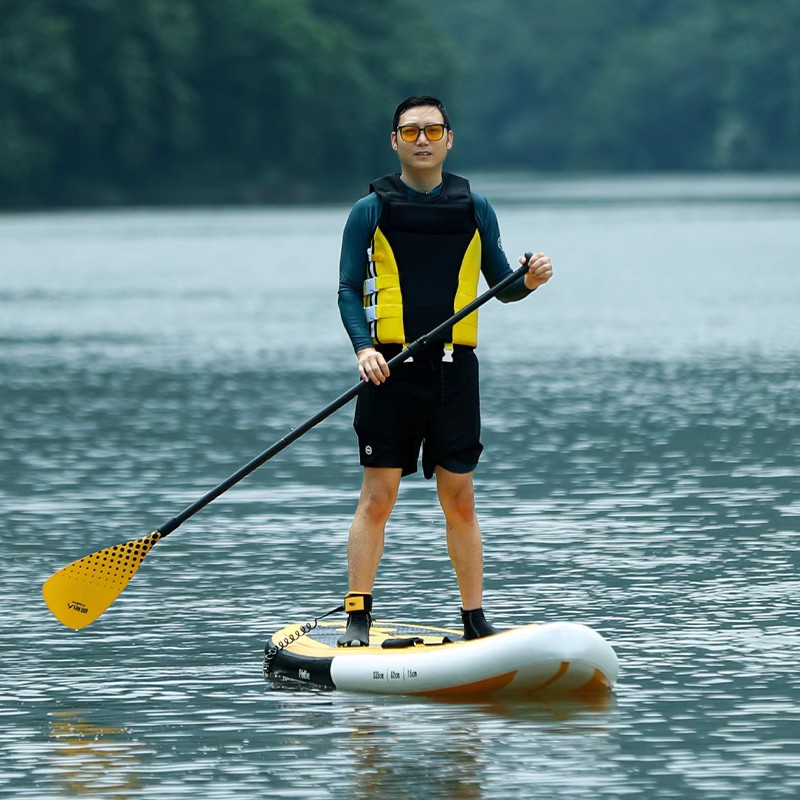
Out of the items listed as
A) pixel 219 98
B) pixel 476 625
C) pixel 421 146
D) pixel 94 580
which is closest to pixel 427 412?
pixel 476 625

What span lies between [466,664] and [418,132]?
1.62 meters

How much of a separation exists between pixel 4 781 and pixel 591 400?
1086 centimetres

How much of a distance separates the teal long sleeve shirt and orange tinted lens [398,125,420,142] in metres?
0.15

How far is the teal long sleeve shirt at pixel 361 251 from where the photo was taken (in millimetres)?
7559

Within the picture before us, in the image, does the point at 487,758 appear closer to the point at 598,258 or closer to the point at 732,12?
the point at 598,258

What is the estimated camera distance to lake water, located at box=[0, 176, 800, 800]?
6.44m

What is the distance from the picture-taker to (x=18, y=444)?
48.4ft

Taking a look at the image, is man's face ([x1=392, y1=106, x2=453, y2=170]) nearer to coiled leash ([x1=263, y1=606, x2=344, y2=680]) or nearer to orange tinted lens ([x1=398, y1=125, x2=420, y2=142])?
orange tinted lens ([x1=398, y1=125, x2=420, y2=142])

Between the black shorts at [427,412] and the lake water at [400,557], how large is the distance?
797 mm

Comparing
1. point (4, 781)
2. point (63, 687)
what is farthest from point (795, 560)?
point (4, 781)

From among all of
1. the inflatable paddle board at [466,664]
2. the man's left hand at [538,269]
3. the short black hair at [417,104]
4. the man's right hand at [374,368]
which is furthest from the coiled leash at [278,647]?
the short black hair at [417,104]

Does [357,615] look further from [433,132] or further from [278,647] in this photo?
[433,132]

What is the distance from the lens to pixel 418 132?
7594 mm

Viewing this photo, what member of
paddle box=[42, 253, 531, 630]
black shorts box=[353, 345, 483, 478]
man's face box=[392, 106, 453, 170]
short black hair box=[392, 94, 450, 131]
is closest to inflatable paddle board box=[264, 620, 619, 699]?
black shorts box=[353, 345, 483, 478]
